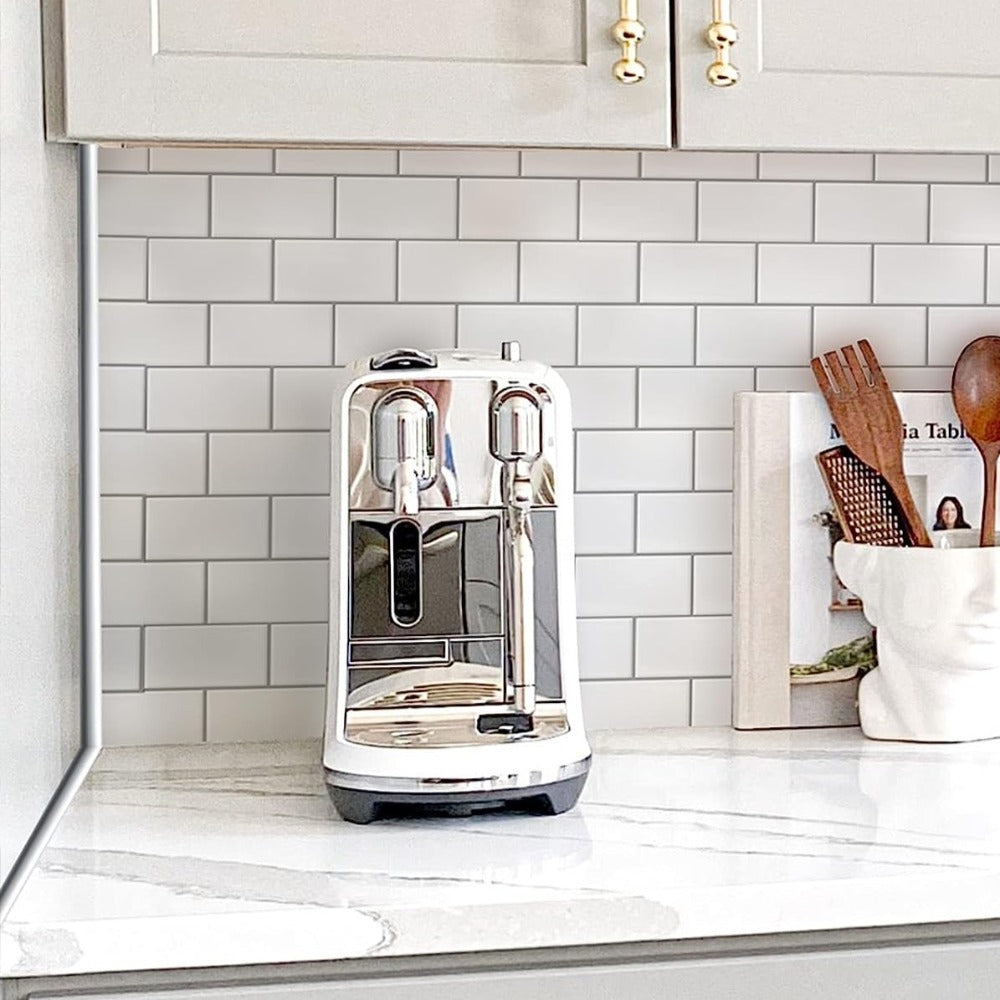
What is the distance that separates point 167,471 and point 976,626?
0.85m

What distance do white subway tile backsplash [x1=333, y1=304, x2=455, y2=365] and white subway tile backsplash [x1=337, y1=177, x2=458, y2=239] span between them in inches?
3.0

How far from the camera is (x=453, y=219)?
1541 mm

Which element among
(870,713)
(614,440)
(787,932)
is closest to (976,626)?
(870,713)

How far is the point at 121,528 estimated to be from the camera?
1.52m

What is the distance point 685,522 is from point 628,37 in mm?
573

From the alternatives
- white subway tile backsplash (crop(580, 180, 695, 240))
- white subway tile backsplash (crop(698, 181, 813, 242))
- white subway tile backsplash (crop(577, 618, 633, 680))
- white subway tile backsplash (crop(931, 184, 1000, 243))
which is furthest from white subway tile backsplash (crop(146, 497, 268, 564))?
white subway tile backsplash (crop(931, 184, 1000, 243))

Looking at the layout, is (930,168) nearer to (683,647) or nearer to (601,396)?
(601,396)

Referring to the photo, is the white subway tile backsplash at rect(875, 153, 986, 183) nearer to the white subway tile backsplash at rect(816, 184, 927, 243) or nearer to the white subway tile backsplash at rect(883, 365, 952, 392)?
the white subway tile backsplash at rect(816, 184, 927, 243)

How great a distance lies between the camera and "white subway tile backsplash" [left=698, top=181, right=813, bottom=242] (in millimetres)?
1574

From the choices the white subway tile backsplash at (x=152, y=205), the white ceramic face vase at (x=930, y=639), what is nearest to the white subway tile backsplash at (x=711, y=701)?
the white ceramic face vase at (x=930, y=639)

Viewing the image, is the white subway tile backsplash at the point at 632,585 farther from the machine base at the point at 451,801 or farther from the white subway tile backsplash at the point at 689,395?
the machine base at the point at 451,801

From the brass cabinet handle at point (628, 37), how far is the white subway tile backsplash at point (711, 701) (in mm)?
687

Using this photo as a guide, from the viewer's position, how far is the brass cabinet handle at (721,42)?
1.21 meters

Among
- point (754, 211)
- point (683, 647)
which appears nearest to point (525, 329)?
point (754, 211)
